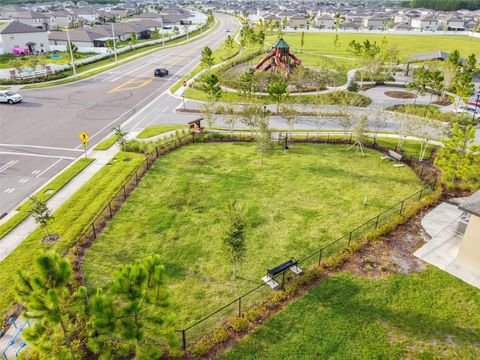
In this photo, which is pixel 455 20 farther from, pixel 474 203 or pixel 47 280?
pixel 47 280

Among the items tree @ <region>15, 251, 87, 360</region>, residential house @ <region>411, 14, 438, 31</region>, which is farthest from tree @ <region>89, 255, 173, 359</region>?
residential house @ <region>411, 14, 438, 31</region>

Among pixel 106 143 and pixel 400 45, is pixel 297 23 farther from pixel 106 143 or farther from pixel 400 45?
pixel 106 143

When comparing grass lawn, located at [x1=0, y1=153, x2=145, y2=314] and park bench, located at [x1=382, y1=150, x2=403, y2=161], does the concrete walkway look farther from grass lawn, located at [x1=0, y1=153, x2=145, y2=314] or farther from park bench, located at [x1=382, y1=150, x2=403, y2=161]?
grass lawn, located at [x1=0, y1=153, x2=145, y2=314]

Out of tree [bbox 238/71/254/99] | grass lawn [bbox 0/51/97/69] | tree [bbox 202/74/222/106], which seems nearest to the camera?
tree [bbox 202/74/222/106]

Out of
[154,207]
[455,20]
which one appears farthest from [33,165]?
[455,20]

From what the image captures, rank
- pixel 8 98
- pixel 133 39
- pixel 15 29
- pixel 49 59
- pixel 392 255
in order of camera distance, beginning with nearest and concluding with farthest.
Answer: pixel 392 255, pixel 8 98, pixel 49 59, pixel 15 29, pixel 133 39

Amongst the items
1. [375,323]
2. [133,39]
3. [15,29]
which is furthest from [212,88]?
[15,29]

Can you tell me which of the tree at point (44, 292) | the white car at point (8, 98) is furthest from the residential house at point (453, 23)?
the tree at point (44, 292)
